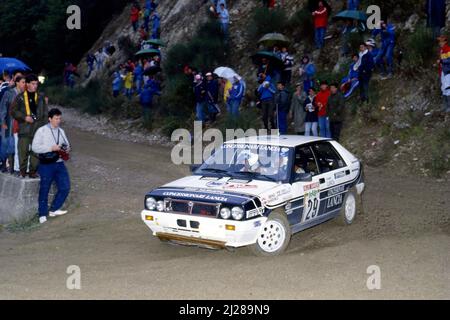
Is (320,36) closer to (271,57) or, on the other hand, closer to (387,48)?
(271,57)

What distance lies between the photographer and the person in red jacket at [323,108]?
14633 mm

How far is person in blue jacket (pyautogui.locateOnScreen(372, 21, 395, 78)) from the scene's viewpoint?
1614 centimetres

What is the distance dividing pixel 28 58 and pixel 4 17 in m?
3.59

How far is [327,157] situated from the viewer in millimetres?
9039

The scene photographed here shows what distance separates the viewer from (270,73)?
690 inches

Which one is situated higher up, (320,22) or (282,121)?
(320,22)

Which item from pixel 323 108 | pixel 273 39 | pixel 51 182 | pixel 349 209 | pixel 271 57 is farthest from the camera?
pixel 273 39

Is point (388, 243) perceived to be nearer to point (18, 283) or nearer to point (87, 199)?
point (18, 283)

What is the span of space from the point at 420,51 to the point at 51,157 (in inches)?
414

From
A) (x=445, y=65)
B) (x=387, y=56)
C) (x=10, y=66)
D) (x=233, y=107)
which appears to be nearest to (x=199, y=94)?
(x=233, y=107)

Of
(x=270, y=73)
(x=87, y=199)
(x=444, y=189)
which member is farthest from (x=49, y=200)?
(x=270, y=73)

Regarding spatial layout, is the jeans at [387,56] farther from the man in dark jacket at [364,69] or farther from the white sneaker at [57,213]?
the white sneaker at [57,213]

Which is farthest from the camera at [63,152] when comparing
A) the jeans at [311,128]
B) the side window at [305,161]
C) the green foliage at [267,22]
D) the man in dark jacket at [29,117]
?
the green foliage at [267,22]

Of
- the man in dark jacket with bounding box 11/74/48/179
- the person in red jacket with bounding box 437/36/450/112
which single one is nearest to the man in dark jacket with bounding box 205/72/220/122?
the person in red jacket with bounding box 437/36/450/112
